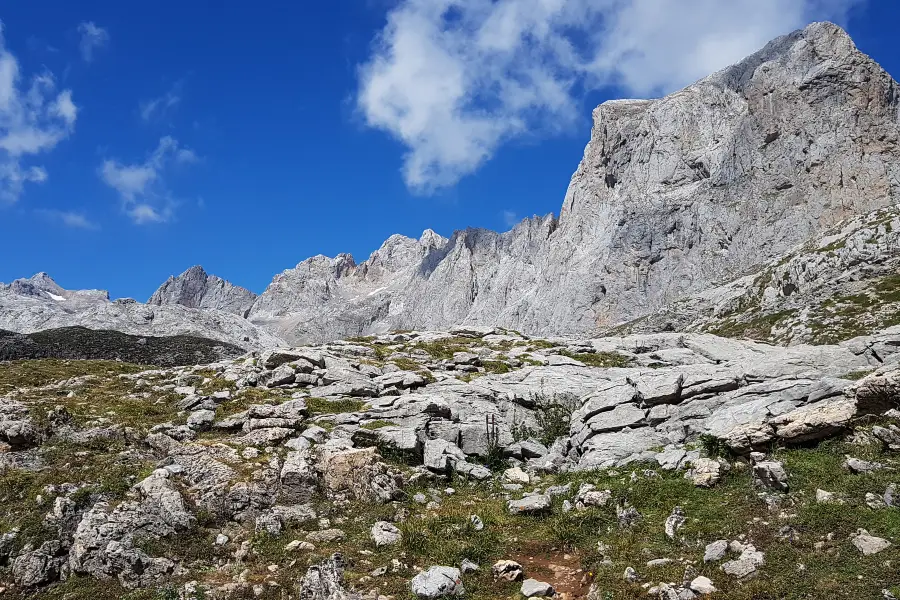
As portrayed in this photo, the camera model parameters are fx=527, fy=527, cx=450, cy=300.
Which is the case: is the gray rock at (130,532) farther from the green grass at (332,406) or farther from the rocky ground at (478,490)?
the green grass at (332,406)

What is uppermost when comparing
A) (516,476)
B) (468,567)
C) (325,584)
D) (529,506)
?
(516,476)

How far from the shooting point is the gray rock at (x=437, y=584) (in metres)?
12.6

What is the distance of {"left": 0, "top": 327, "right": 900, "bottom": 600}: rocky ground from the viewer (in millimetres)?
12844

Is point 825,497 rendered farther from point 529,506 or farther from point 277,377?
point 277,377

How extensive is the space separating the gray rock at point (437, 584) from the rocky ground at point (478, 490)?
0.15 feet

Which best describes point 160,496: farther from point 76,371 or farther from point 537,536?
point 76,371

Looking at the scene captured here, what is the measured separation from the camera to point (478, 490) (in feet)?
67.6

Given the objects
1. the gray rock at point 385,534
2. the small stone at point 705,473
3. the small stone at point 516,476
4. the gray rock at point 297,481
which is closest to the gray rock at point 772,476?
the small stone at point 705,473

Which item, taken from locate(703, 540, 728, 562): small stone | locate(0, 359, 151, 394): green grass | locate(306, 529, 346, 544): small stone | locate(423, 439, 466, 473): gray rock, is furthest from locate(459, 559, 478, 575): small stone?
locate(0, 359, 151, 394): green grass

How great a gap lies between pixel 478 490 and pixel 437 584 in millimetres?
8006

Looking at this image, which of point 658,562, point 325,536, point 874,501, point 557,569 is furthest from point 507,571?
point 874,501

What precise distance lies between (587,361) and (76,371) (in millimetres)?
42070

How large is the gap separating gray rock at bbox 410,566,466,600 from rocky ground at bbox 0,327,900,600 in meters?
0.05

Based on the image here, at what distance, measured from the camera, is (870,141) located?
17062 cm
